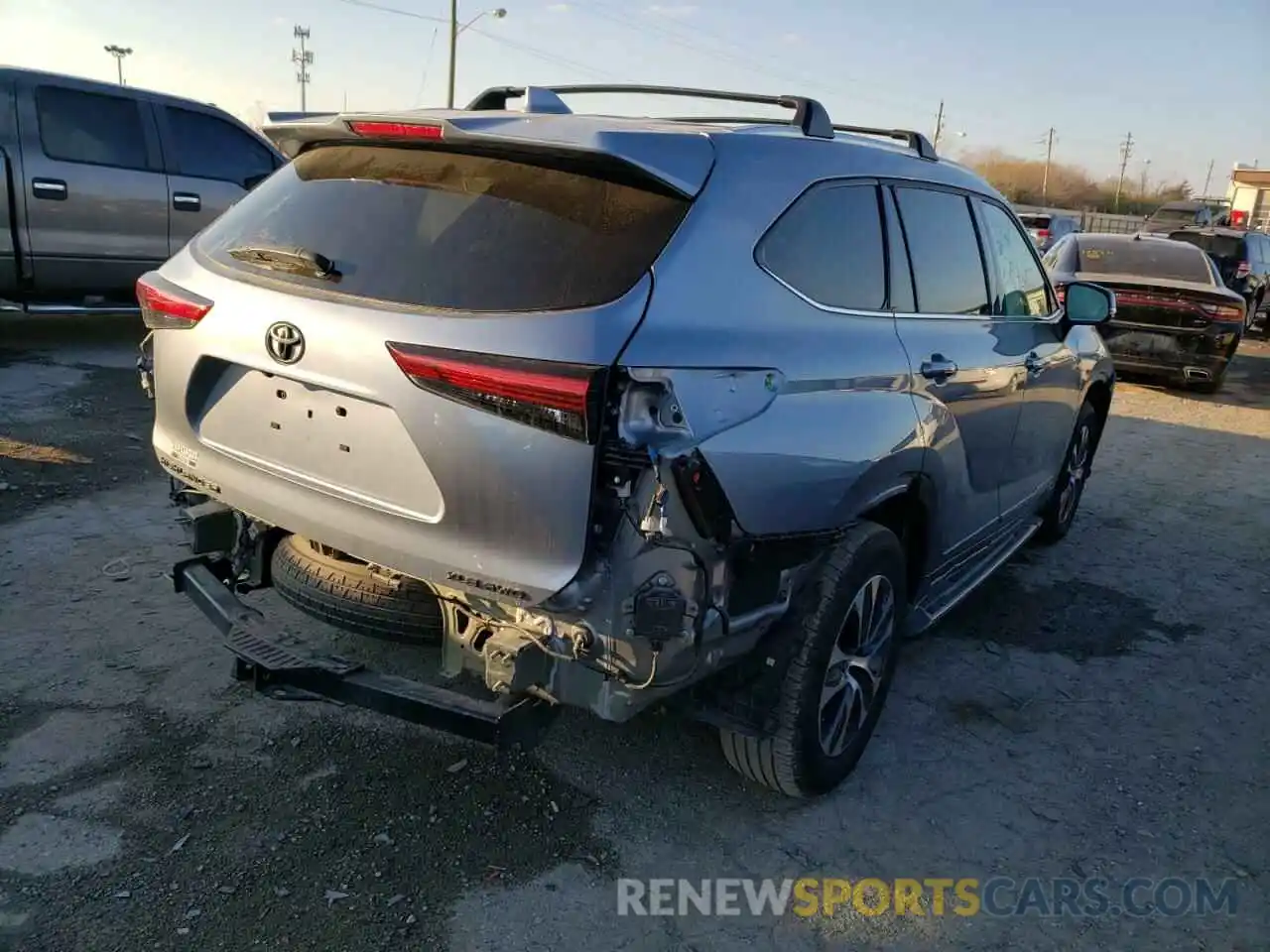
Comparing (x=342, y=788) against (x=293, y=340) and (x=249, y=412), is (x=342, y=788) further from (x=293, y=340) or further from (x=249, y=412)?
(x=293, y=340)

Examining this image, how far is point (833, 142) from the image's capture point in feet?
10.2

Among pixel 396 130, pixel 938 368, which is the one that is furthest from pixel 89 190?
pixel 938 368

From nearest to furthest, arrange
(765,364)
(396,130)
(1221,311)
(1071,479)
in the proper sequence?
1. (765,364)
2. (396,130)
3. (1071,479)
4. (1221,311)

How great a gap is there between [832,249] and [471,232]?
3.63 feet

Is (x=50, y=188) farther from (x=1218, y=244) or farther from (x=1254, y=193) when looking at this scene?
(x=1254, y=193)

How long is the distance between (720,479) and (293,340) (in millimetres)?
1135

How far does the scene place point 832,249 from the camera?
301cm

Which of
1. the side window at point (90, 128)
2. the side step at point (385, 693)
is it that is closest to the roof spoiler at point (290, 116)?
the side step at point (385, 693)

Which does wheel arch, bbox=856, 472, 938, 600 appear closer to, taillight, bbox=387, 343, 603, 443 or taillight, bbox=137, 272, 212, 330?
taillight, bbox=387, 343, 603, 443

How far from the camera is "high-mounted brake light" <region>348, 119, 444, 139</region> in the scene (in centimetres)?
261

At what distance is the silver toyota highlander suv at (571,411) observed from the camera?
230cm

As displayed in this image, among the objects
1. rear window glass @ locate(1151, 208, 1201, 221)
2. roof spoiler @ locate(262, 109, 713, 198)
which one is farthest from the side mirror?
rear window glass @ locate(1151, 208, 1201, 221)

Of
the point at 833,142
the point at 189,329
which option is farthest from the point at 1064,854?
the point at 189,329

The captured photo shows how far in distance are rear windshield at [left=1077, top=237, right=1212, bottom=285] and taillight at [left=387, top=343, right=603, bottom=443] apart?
1058 cm
